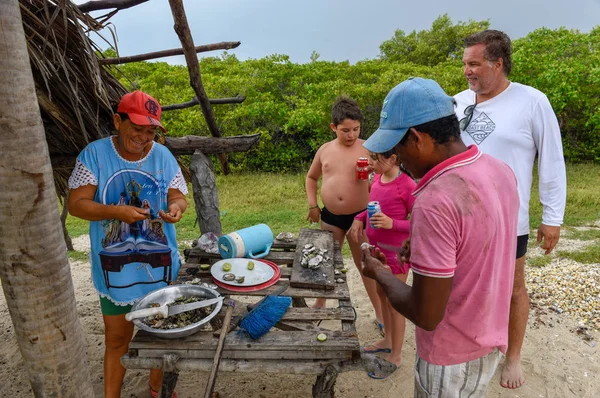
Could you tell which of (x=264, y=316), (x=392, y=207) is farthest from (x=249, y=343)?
(x=392, y=207)

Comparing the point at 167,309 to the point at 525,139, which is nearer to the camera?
the point at 167,309

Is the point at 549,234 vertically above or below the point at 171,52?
below

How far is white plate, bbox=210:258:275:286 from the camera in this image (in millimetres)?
2388

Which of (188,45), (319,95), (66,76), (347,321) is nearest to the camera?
(347,321)

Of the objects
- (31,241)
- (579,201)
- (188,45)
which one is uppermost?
(188,45)

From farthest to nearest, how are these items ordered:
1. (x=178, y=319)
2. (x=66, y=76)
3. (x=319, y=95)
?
(x=319, y=95) → (x=66, y=76) → (x=178, y=319)

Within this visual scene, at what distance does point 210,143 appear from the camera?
356cm

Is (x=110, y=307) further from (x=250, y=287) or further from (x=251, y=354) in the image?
(x=251, y=354)

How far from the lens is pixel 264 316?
1996 millimetres

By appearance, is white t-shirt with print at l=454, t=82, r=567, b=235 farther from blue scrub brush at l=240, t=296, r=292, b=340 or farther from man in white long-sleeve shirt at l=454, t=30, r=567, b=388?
blue scrub brush at l=240, t=296, r=292, b=340

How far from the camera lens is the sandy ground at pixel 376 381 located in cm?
308

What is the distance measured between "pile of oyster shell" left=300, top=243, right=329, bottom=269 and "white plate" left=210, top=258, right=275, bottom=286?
24 centimetres

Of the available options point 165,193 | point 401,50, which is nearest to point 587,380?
point 165,193

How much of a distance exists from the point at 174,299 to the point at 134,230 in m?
0.57
